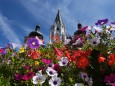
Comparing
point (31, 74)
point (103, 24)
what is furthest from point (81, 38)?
point (31, 74)

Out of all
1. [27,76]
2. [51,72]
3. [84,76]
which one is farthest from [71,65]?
[27,76]

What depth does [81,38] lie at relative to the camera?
156 inches

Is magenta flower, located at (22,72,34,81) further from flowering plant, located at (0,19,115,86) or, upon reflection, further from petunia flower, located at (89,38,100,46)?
petunia flower, located at (89,38,100,46)

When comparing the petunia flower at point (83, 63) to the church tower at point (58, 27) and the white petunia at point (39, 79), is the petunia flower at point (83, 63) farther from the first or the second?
the church tower at point (58, 27)

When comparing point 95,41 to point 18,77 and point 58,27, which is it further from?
point 58,27

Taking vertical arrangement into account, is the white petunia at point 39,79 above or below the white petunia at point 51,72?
below

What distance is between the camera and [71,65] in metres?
3.54

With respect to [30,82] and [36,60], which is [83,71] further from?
[36,60]

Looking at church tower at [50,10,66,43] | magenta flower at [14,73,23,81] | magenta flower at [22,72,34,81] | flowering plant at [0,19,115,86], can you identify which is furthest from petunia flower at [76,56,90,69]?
church tower at [50,10,66,43]

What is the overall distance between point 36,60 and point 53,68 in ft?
2.97

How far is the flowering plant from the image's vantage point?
3049 millimetres

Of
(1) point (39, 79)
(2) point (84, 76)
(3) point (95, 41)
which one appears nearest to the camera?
(1) point (39, 79)

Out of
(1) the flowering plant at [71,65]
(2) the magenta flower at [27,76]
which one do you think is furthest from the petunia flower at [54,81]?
(2) the magenta flower at [27,76]

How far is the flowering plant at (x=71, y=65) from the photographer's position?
120 inches
